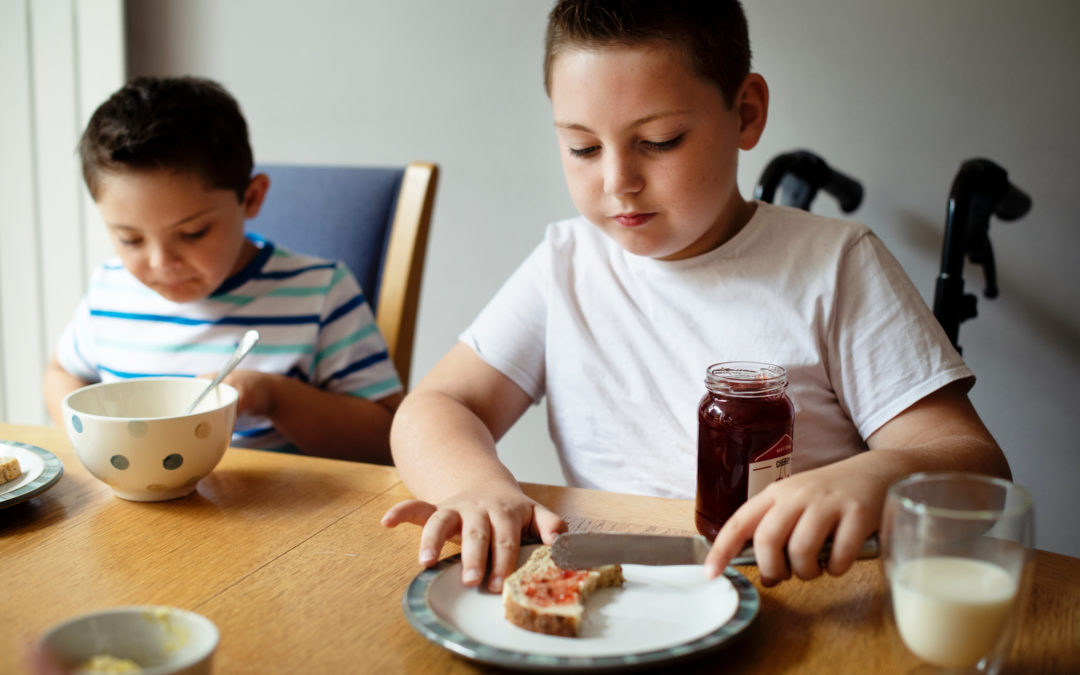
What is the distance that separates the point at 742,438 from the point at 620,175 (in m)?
0.32

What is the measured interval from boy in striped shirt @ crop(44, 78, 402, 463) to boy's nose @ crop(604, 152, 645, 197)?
0.52m

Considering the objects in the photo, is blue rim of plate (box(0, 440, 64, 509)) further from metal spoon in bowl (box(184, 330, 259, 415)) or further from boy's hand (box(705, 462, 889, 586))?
boy's hand (box(705, 462, 889, 586))

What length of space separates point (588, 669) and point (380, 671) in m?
0.12

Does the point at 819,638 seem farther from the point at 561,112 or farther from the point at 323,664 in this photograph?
the point at 561,112

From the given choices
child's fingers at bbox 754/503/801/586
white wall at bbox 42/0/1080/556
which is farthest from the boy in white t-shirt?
white wall at bbox 42/0/1080/556

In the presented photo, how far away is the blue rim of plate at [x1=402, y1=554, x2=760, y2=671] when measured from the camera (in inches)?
20.6

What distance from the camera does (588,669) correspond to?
517 millimetres

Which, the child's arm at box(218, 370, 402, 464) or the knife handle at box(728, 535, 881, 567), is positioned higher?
the knife handle at box(728, 535, 881, 567)

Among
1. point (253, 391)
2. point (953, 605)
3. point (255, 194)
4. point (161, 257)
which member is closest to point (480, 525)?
point (953, 605)

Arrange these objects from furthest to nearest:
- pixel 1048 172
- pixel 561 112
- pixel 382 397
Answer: pixel 1048 172, pixel 382 397, pixel 561 112

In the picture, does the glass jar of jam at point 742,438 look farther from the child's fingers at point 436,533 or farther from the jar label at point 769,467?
the child's fingers at point 436,533

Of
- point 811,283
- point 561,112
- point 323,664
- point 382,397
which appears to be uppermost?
point 561,112

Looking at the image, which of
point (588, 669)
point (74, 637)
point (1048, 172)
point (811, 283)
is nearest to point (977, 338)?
point (1048, 172)

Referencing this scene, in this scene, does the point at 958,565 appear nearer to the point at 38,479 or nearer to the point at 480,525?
the point at 480,525
